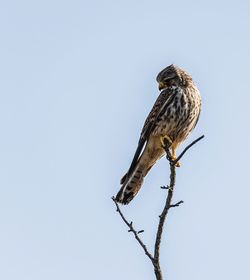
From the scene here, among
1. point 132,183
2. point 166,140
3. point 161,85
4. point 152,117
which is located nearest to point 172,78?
point 161,85

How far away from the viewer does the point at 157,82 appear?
31.8 feet

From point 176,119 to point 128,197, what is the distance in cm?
136

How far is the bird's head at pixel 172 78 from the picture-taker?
31.1ft

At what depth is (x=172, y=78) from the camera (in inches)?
376

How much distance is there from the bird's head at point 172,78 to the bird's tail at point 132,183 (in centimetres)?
134

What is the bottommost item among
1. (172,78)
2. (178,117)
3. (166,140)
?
(166,140)

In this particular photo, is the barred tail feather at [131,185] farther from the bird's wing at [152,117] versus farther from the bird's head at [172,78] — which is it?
the bird's head at [172,78]

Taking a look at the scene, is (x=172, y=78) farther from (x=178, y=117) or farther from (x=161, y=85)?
(x=178, y=117)

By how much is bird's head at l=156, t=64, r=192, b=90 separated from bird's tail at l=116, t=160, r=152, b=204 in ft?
4.39

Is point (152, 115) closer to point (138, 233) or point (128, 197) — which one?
point (128, 197)

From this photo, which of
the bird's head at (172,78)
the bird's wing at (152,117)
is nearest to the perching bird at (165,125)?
the bird's wing at (152,117)

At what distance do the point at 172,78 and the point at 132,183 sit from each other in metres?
1.88

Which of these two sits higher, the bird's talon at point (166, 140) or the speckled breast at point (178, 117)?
the speckled breast at point (178, 117)

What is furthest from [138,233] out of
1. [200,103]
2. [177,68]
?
[177,68]
